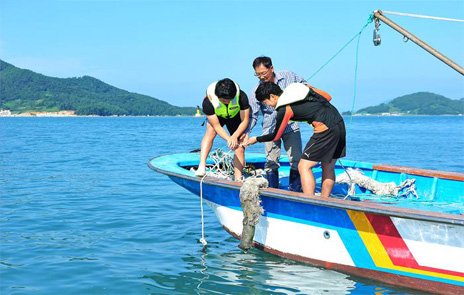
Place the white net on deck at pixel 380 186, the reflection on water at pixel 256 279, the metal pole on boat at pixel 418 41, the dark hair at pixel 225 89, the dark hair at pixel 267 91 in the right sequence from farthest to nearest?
the white net on deck at pixel 380 186 < the metal pole on boat at pixel 418 41 < the dark hair at pixel 225 89 < the dark hair at pixel 267 91 < the reflection on water at pixel 256 279

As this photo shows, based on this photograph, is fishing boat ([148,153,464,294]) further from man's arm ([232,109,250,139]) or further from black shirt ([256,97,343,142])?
black shirt ([256,97,343,142])

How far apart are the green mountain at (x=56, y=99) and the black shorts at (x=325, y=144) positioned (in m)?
152

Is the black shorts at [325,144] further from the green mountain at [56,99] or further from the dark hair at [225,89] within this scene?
the green mountain at [56,99]

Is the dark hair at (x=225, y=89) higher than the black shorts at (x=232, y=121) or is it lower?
higher

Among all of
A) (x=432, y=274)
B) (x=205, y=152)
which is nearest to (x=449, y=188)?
(x=432, y=274)

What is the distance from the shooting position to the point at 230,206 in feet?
21.7

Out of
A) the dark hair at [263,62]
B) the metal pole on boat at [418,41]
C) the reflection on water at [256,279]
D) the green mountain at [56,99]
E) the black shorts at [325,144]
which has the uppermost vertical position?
the green mountain at [56,99]

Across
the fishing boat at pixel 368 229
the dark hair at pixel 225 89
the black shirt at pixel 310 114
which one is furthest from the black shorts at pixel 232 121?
the black shirt at pixel 310 114

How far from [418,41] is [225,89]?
10.4 ft

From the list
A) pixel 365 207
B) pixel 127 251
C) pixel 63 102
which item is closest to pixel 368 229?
pixel 365 207

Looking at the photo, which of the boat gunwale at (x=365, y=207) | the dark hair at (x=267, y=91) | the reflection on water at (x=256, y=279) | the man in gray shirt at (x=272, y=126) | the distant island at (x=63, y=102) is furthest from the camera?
the distant island at (x=63, y=102)

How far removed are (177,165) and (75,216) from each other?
265 cm

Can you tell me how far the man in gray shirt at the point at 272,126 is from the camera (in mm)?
6172

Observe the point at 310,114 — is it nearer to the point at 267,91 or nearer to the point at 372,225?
the point at 267,91
